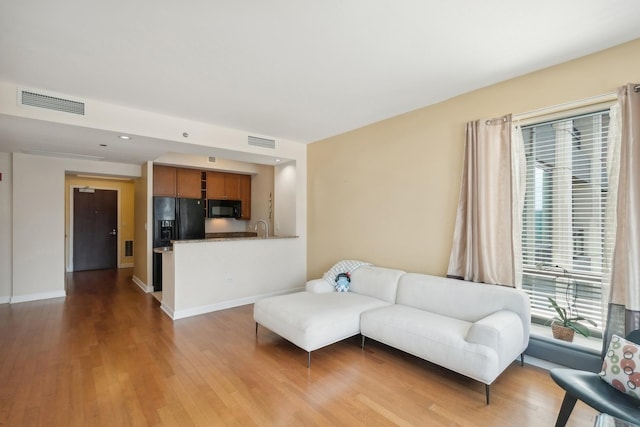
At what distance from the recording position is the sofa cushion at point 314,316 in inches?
106

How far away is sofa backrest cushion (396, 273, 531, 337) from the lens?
2.53 m

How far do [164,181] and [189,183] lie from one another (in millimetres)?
471

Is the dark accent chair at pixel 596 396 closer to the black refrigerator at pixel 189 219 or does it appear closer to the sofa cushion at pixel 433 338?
the sofa cushion at pixel 433 338

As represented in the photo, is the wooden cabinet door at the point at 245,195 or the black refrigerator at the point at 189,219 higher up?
the wooden cabinet door at the point at 245,195

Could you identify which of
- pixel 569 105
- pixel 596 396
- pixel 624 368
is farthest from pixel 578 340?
pixel 569 105

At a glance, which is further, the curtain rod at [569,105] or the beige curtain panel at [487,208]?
the beige curtain panel at [487,208]

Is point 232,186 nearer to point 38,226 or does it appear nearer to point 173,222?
point 173,222

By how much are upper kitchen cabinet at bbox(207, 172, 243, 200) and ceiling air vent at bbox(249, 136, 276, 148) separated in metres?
2.18

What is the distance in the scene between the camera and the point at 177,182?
18.7 feet

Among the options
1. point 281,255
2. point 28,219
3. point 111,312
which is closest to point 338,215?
point 281,255

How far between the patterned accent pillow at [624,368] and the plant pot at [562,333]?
845 mm

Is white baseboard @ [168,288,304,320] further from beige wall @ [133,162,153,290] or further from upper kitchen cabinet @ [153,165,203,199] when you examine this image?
upper kitchen cabinet @ [153,165,203,199]

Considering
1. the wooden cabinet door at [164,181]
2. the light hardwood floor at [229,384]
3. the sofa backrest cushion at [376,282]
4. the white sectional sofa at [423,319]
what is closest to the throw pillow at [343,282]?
the sofa backrest cushion at [376,282]

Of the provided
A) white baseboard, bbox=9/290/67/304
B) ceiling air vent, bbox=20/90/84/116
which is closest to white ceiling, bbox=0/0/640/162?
ceiling air vent, bbox=20/90/84/116
